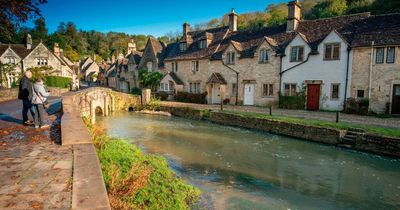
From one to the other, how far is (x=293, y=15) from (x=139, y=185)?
2651 cm

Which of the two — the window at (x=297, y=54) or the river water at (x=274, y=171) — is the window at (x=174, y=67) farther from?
the river water at (x=274, y=171)

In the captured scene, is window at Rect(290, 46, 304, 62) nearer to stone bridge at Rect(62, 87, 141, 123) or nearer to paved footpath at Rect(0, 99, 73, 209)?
stone bridge at Rect(62, 87, 141, 123)

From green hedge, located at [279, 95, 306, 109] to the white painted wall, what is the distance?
4.45 feet

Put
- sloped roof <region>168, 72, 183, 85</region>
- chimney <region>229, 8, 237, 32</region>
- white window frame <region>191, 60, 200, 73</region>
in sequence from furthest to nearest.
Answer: sloped roof <region>168, 72, 183, 85</region>
white window frame <region>191, 60, 200, 73</region>
chimney <region>229, 8, 237, 32</region>

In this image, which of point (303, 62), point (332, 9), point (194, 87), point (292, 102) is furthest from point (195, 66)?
point (332, 9)

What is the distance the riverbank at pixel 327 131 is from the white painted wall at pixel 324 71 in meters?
6.68

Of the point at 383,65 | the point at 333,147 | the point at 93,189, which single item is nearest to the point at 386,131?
the point at 333,147

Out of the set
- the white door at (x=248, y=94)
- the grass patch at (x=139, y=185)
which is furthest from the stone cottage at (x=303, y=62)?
the grass patch at (x=139, y=185)

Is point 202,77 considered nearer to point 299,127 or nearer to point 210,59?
point 210,59

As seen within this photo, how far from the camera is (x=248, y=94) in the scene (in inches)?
1183

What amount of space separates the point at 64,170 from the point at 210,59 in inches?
1147

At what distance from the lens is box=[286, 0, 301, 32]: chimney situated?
27520 mm

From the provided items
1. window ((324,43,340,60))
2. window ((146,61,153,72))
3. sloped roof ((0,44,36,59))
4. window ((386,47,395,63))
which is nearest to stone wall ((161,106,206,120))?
window ((324,43,340,60))

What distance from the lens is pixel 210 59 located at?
3341 centimetres
